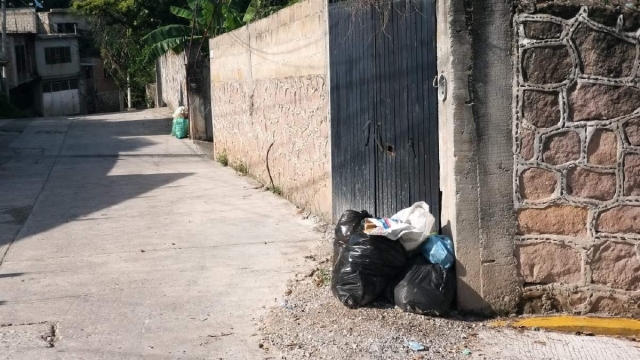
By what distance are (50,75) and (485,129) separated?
153 feet

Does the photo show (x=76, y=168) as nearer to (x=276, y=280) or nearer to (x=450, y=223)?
(x=276, y=280)

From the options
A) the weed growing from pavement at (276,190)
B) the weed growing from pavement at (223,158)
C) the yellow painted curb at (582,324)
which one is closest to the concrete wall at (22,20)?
the weed growing from pavement at (223,158)

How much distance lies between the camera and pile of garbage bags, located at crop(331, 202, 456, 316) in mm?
5605

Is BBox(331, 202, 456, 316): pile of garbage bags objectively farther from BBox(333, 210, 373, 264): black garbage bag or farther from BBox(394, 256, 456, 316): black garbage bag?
BBox(333, 210, 373, 264): black garbage bag

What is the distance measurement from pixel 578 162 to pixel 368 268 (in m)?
1.69

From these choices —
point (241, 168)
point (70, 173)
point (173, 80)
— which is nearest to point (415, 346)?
point (241, 168)

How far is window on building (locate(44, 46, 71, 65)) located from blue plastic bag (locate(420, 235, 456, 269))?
46.7m

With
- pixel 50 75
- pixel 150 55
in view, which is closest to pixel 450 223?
pixel 150 55

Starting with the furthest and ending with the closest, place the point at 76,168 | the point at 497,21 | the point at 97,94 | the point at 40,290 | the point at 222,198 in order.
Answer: the point at 97,94 → the point at 76,168 → the point at 222,198 → the point at 40,290 → the point at 497,21

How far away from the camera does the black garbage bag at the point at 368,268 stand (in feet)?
18.8

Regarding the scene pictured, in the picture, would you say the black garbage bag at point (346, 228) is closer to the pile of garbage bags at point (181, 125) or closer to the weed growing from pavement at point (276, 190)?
the weed growing from pavement at point (276, 190)

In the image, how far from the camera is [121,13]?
3659 centimetres

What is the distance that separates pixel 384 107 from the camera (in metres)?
7.07

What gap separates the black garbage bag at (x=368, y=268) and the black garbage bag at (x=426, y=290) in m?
0.12
